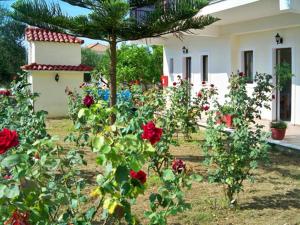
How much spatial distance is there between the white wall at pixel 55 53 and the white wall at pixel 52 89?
1.96ft

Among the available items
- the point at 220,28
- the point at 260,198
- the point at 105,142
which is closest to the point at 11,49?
the point at 220,28

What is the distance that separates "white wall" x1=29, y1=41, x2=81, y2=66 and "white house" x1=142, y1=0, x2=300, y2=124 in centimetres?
439

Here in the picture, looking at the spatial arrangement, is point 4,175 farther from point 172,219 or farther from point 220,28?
point 220,28

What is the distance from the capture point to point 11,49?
3073cm

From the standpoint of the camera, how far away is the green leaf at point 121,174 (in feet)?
7.22

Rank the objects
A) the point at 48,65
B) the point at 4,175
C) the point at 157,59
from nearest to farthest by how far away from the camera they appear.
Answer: the point at 4,175 < the point at 48,65 < the point at 157,59

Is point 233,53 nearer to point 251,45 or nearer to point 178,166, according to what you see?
point 251,45

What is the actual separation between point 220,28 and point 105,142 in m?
12.3

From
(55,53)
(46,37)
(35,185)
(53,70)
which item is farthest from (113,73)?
(46,37)

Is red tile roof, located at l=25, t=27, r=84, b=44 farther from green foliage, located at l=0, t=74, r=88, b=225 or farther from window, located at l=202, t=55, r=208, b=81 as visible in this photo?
green foliage, located at l=0, t=74, r=88, b=225

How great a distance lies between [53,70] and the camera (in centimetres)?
1573

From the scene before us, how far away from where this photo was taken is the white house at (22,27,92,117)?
15.7 metres

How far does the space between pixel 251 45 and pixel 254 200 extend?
837cm

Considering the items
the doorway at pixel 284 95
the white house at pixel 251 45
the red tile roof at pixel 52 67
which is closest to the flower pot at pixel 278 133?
the white house at pixel 251 45
